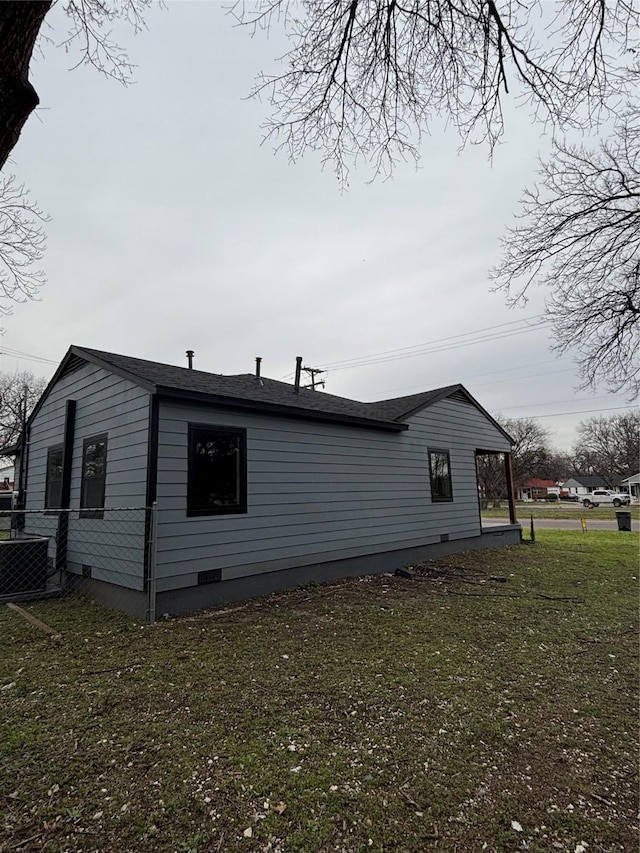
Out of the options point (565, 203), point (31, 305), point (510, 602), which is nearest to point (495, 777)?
point (510, 602)

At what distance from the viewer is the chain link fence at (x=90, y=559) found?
16.9 feet

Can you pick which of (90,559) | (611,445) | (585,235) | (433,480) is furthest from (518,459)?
(90,559)

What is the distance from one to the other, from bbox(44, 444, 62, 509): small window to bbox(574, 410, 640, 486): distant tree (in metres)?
61.3

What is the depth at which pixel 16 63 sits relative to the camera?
1597 mm

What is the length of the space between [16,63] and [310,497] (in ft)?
20.6

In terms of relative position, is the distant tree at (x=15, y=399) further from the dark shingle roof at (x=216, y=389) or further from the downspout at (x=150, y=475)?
the downspout at (x=150, y=475)

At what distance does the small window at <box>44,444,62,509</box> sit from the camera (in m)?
7.61

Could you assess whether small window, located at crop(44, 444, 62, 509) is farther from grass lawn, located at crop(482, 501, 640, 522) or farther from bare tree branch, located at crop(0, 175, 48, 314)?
grass lawn, located at crop(482, 501, 640, 522)

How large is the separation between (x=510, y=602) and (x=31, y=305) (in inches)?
348

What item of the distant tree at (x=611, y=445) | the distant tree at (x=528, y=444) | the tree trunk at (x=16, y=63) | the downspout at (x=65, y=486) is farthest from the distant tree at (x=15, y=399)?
the distant tree at (x=611, y=445)

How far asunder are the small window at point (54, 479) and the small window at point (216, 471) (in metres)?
3.37

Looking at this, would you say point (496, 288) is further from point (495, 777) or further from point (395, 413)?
point (495, 777)

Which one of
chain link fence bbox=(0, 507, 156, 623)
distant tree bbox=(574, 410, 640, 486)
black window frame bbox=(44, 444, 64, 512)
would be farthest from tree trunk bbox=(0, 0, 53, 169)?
distant tree bbox=(574, 410, 640, 486)

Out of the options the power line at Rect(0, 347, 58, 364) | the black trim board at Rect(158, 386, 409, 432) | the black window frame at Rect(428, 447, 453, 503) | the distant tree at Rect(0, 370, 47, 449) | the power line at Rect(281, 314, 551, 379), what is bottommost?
the black window frame at Rect(428, 447, 453, 503)
